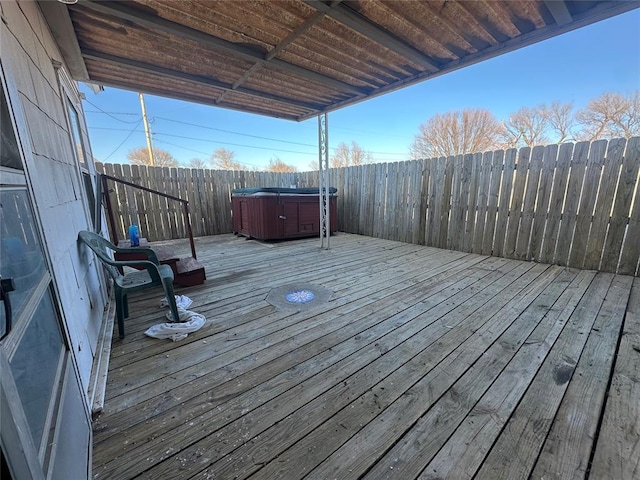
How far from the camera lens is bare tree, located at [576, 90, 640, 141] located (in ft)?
30.7

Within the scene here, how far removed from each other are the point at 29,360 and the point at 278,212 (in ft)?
15.2

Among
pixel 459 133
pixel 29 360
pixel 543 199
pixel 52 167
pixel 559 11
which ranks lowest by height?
pixel 29 360

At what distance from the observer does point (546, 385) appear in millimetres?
1400

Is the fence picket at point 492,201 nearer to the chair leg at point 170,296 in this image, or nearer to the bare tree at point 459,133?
the chair leg at point 170,296

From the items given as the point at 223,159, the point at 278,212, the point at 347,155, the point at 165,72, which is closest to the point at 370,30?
the point at 165,72

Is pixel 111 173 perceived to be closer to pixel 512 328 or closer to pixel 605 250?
pixel 512 328

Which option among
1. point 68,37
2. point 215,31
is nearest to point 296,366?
point 215,31

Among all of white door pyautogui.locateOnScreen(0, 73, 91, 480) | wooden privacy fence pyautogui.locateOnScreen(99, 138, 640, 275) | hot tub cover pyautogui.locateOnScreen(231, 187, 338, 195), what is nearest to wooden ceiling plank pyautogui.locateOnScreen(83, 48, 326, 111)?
hot tub cover pyautogui.locateOnScreen(231, 187, 338, 195)

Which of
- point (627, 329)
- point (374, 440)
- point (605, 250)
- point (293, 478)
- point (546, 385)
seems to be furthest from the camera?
point (605, 250)

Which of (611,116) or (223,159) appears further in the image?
(223,159)

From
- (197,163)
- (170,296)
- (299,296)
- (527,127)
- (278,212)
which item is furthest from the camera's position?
(197,163)

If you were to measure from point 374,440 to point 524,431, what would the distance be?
0.70 metres

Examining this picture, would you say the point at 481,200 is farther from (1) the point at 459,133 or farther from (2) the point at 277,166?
(2) the point at 277,166

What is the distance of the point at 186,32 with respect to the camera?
208 centimetres
